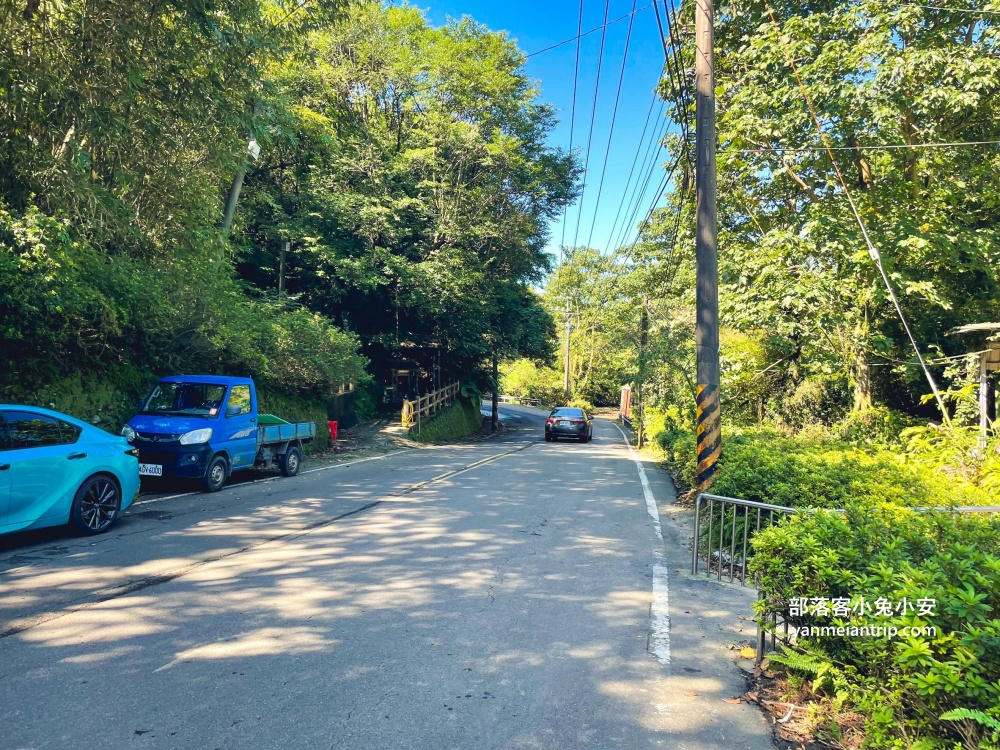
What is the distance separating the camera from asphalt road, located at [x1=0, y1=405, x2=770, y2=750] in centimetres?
327

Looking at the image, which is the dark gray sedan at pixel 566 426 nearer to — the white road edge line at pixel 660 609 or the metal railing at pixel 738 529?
the white road edge line at pixel 660 609

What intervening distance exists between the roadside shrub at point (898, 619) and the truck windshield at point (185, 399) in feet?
31.1

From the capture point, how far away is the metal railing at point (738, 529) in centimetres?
460

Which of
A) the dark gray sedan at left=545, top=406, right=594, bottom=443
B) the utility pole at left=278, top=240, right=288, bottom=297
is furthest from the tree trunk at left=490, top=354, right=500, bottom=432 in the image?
the utility pole at left=278, top=240, right=288, bottom=297

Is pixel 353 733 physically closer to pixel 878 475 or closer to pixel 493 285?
pixel 878 475

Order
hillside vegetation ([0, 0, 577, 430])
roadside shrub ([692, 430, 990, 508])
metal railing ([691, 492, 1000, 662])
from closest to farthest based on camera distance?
1. metal railing ([691, 492, 1000, 662])
2. roadside shrub ([692, 430, 990, 508])
3. hillside vegetation ([0, 0, 577, 430])

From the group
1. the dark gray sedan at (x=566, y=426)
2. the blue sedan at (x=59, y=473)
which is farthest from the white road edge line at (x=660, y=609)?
the dark gray sedan at (x=566, y=426)

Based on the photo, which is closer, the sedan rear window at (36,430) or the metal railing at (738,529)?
the metal railing at (738,529)

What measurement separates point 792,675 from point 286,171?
25372mm

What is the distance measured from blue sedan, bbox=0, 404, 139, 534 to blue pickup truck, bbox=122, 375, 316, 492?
2321 millimetres

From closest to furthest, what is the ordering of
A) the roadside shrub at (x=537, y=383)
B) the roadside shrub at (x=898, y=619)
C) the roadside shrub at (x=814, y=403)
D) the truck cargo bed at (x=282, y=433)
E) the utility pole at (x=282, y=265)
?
the roadside shrub at (x=898, y=619)
the truck cargo bed at (x=282, y=433)
the roadside shrub at (x=814, y=403)
the utility pole at (x=282, y=265)
the roadside shrub at (x=537, y=383)

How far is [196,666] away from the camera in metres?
3.87

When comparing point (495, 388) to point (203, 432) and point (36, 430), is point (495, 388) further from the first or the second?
point (36, 430)

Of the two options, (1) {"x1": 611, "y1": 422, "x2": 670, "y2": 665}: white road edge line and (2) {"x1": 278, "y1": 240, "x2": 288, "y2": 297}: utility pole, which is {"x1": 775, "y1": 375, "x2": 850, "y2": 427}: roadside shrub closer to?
(1) {"x1": 611, "y1": 422, "x2": 670, "y2": 665}: white road edge line
